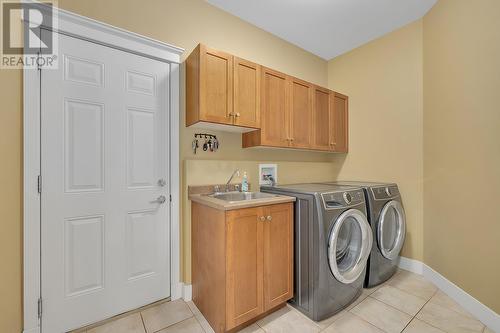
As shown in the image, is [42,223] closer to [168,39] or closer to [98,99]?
[98,99]

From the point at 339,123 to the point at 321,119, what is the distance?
420 millimetres

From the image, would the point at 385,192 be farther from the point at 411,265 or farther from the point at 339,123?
the point at 339,123

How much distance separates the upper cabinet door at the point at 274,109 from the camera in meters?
2.06

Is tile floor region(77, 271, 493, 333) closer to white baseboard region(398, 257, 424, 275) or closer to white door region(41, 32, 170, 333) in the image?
white door region(41, 32, 170, 333)

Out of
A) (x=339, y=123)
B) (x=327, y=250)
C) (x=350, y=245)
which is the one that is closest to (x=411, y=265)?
(x=350, y=245)

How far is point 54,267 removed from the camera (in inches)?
56.2

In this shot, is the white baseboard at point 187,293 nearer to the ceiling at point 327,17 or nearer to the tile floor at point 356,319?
the tile floor at point 356,319

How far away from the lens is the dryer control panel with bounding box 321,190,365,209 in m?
1.66

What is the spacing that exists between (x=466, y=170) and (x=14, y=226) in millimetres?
3326

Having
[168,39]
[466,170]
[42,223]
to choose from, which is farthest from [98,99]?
[466,170]

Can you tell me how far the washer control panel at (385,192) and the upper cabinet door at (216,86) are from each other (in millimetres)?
1603

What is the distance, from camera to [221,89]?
177 cm

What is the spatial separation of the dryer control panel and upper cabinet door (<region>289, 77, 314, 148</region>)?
0.76m

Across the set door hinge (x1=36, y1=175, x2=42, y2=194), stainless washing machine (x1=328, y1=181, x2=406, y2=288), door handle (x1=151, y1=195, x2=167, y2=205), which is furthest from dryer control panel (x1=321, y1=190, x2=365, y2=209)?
door hinge (x1=36, y1=175, x2=42, y2=194)
